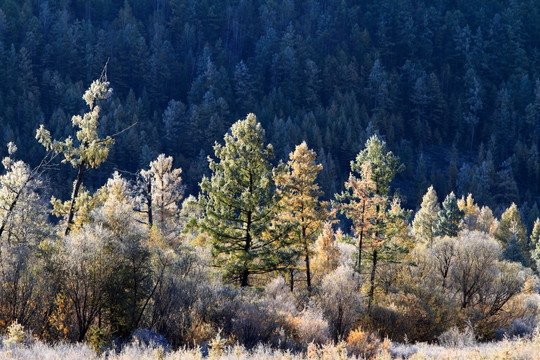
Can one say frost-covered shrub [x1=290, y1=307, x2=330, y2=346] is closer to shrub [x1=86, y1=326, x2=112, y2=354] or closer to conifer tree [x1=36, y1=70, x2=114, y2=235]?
shrub [x1=86, y1=326, x2=112, y2=354]

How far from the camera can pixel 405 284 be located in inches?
1273

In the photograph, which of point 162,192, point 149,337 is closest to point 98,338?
point 149,337

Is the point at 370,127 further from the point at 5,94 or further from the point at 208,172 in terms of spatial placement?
the point at 5,94

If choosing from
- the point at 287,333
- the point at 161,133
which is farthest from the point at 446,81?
the point at 287,333

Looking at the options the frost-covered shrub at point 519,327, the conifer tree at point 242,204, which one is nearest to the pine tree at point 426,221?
the frost-covered shrub at point 519,327

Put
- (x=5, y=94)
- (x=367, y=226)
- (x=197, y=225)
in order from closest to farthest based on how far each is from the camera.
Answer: (x=197, y=225) → (x=367, y=226) → (x=5, y=94)

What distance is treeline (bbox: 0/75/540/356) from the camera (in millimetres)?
16953

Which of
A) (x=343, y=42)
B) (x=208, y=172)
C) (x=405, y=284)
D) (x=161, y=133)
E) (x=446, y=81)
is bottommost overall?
(x=405, y=284)

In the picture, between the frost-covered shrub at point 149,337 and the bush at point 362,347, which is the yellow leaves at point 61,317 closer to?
the frost-covered shrub at point 149,337

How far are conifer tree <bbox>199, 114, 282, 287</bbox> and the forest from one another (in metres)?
0.11

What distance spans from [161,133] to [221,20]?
67101mm

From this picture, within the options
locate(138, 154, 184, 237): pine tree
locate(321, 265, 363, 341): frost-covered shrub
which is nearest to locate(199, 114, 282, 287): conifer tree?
locate(321, 265, 363, 341): frost-covered shrub

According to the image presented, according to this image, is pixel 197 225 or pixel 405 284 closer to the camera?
pixel 197 225

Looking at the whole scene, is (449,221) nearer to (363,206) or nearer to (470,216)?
(470,216)
